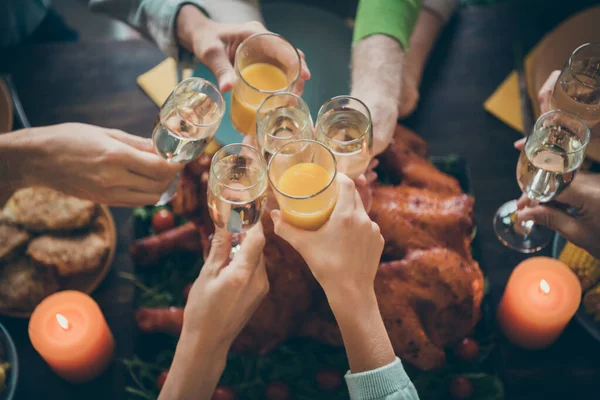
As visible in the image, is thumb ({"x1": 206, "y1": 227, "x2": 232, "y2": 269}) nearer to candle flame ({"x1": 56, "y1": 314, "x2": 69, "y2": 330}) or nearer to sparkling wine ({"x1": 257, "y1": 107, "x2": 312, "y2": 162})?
sparkling wine ({"x1": 257, "y1": 107, "x2": 312, "y2": 162})

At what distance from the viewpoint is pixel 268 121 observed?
108cm

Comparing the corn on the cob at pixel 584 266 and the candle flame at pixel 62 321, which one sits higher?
the corn on the cob at pixel 584 266

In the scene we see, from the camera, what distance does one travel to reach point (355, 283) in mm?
983

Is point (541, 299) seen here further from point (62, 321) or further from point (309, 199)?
point (62, 321)

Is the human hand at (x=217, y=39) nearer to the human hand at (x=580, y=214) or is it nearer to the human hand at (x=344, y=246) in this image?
the human hand at (x=344, y=246)

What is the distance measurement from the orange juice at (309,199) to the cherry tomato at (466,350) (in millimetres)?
522

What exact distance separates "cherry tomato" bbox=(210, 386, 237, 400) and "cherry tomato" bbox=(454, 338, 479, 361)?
51cm

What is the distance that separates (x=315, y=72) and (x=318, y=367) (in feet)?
2.45

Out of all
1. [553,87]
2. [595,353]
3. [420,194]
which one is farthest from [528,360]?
[553,87]

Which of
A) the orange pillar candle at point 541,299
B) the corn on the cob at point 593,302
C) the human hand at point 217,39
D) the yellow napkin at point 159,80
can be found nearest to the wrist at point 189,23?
the human hand at point 217,39

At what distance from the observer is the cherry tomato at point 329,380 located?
1287 mm

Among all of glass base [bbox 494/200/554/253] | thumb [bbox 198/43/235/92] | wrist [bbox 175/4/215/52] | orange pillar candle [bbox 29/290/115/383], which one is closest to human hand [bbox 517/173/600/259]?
glass base [bbox 494/200/554/253]

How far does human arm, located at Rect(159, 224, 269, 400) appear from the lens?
39.3 inches

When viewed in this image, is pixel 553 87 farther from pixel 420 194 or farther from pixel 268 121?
pixel 268 121
